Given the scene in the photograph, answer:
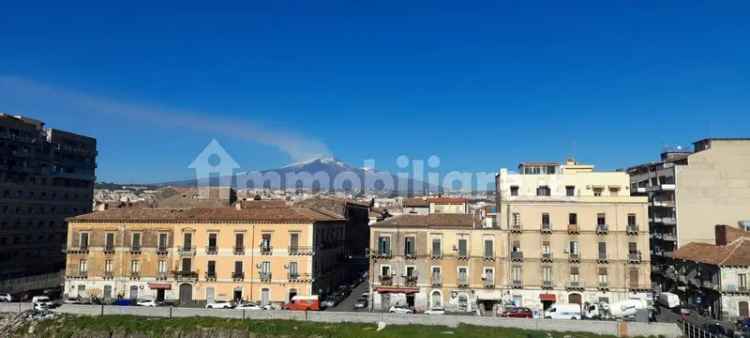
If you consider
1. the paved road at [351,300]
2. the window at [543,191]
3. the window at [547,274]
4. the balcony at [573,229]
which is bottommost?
the paved road at [351,300]

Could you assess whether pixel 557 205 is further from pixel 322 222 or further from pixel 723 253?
pixel 322 222

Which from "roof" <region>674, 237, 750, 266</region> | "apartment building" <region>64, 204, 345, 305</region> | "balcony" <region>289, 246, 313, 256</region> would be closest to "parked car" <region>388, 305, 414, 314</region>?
"apartment building" <region>64, 204, 345, 305</region>

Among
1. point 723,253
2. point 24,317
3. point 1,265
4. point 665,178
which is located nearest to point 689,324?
point 723,253

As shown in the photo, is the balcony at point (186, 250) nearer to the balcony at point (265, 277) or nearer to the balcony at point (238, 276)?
the balcony at point (238, 276)

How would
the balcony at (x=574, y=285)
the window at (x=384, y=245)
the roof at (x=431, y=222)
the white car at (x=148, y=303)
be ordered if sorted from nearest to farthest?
the balcony at (x=574, y=285) → the white car at (x=148, y=303) → the roof at (x=431, y=222) → the window at (x=384, y=245)

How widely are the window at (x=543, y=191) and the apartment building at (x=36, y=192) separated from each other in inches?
2139

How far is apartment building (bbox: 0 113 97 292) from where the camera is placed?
70812 mm

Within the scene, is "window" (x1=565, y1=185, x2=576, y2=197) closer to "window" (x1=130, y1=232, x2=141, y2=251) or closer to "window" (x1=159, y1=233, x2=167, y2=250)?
"window" (x1=159, y1=233, x2=167, y2=250)

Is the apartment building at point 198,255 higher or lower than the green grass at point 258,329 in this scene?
higher

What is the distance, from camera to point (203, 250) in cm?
5156

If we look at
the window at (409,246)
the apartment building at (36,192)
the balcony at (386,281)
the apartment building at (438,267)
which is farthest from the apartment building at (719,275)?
the apartment building at (36,192)

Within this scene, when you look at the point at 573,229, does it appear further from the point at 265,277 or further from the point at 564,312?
the point at 265,277

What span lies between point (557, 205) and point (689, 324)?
535 inches

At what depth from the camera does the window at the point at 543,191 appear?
51844 millimetres
